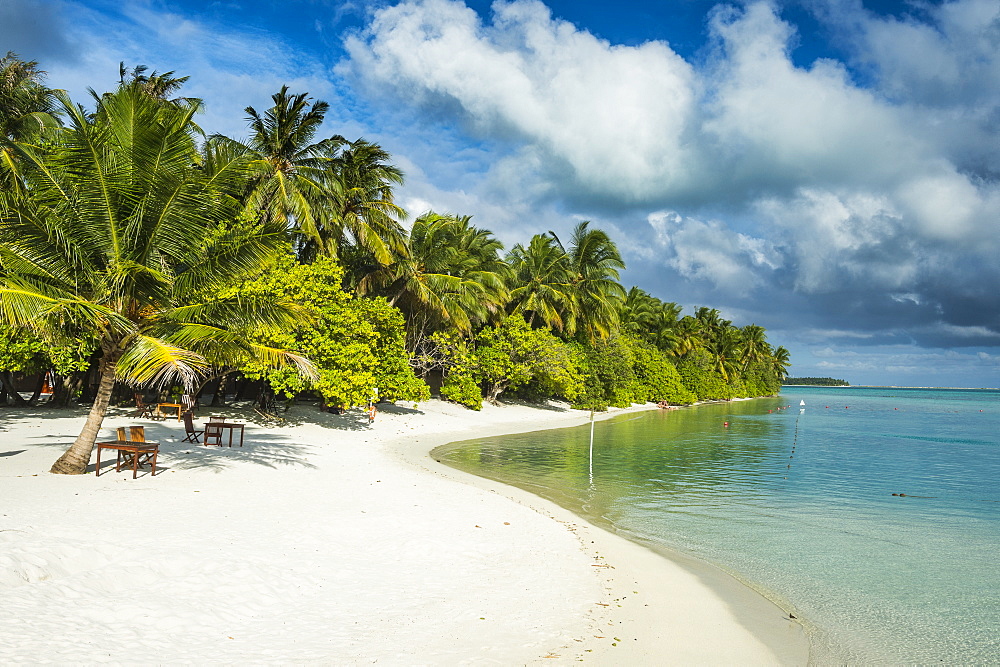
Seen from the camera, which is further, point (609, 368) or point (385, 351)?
point (609, 368)

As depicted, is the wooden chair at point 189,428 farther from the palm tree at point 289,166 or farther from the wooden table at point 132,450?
the palm tree at point 289,166

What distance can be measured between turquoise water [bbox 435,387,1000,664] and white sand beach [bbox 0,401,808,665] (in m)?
1.07

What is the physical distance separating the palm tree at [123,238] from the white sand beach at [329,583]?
7.93 feet

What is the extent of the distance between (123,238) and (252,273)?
2.15m

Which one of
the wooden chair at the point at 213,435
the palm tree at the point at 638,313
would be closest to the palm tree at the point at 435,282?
the wooden chair at the point at 213,435

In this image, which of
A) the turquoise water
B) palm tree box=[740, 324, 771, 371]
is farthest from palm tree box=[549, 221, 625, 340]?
palm tree box=[740, 324, 771, 371]

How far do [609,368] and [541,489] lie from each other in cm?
3343

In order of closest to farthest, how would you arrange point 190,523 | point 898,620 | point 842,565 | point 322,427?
point 898,620, point 190,523, point 842,565, point 322,427

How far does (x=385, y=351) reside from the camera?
2447 cm

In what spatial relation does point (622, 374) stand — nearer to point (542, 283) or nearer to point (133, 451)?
point (542, 283)

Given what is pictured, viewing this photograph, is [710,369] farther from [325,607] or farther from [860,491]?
[325,607]

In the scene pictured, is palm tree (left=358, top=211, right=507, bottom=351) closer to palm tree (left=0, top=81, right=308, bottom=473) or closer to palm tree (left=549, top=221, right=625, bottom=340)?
palm tree (left=549, top=221, right=625, bottom=340)

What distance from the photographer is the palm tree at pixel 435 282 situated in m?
29.5

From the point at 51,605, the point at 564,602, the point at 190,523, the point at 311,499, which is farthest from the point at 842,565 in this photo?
the point at 51,605
